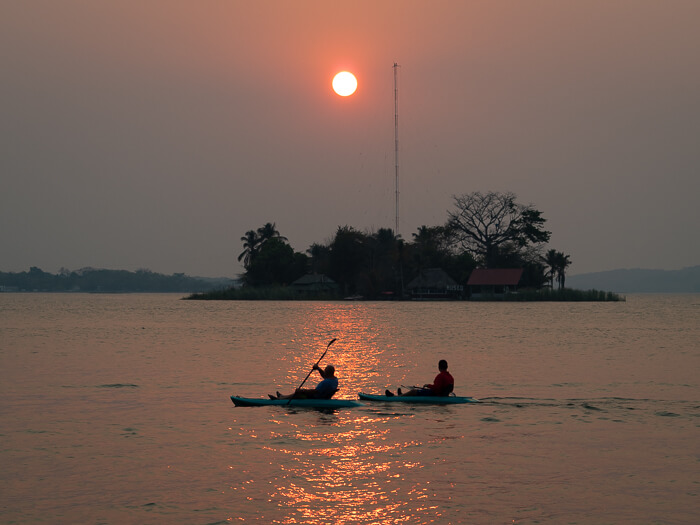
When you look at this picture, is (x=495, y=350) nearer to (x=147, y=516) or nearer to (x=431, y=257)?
(x=147, y=516)

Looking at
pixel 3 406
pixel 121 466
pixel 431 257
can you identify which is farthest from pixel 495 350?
pixel 431 257

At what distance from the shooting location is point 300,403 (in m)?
22.9

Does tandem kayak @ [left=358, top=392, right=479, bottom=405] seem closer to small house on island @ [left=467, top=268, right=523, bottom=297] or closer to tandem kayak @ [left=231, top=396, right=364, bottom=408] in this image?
tandem kayak @ [left=231, top=396, right=364, bottom=408]

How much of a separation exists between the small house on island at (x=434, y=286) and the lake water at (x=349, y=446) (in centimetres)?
10166

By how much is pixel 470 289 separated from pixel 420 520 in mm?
132358

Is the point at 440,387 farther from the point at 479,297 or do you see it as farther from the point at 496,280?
the point at 479,297

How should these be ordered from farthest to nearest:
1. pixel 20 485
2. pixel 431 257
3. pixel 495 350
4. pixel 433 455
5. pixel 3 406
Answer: pixel 431 257
pixel 495 350
pixel 3 406
pixel 433 455
pixel 20 485

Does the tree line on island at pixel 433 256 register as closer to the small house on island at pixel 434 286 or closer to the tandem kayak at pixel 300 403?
the small house on island at pixel 434 286

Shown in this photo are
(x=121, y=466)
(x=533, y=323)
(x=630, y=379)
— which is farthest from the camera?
(x=533, y=323)

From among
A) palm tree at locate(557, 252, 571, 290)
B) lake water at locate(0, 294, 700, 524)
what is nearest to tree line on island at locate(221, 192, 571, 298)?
palm tree at locate(557, 252, 571, 290)

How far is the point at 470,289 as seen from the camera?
143 metres

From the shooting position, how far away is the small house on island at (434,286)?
141 metres

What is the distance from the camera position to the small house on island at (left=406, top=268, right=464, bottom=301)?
14075 centimetres

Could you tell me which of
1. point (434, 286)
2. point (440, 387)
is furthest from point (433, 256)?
point (440, 387)
